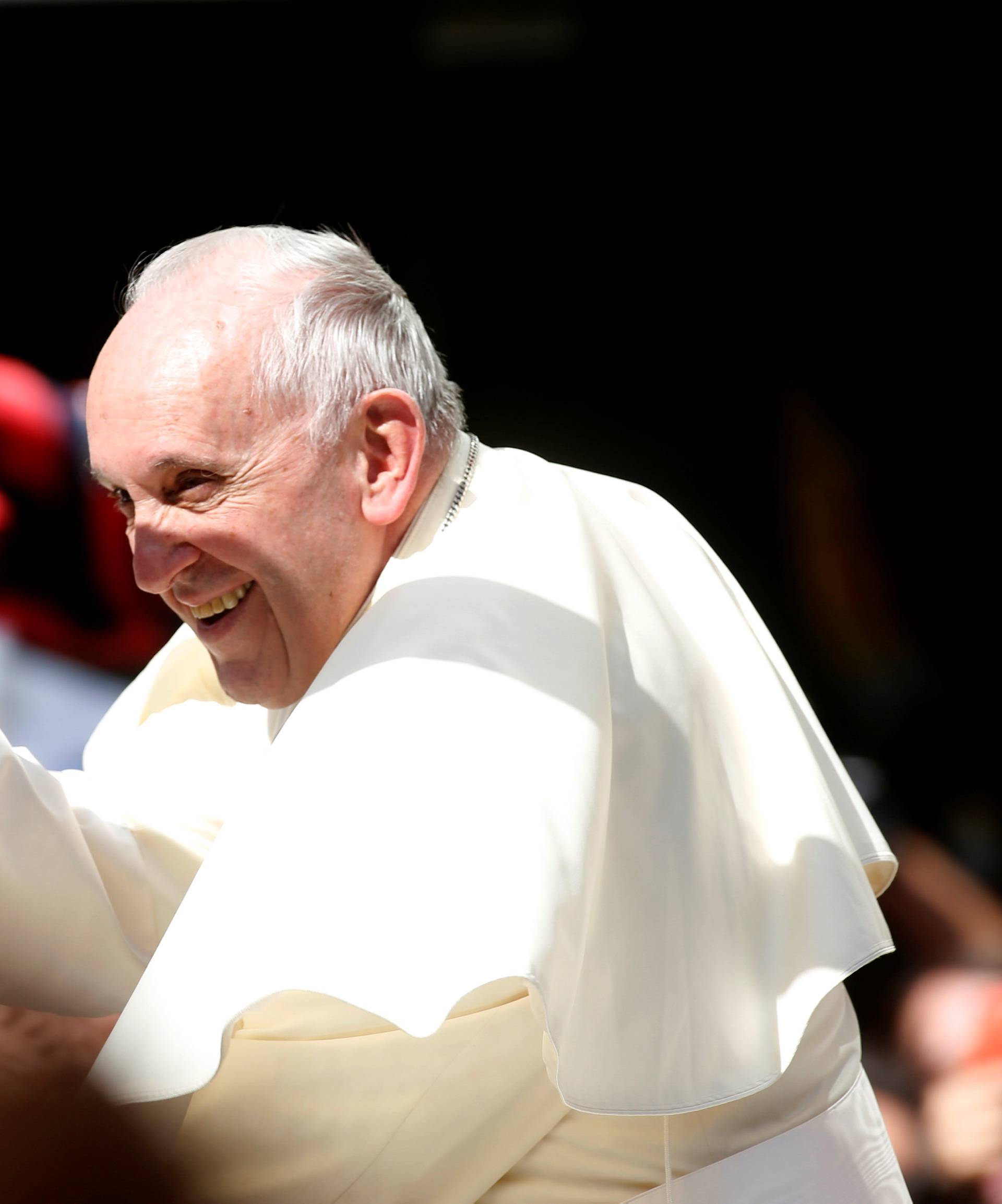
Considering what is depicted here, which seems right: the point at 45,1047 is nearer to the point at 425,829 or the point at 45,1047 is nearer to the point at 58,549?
the point at 425,829

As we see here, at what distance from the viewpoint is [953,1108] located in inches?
152

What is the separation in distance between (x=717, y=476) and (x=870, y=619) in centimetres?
70

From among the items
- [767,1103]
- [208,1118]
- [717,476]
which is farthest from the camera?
[717,476]

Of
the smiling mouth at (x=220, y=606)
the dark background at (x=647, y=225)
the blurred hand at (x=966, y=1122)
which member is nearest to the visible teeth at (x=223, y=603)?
the smiling mouth at (x=220, y=606)

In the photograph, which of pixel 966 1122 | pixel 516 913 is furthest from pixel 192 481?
pixel 966 1122

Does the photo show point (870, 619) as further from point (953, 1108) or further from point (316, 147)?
point (316, 147)

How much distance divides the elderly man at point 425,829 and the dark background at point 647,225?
1797 millimetres

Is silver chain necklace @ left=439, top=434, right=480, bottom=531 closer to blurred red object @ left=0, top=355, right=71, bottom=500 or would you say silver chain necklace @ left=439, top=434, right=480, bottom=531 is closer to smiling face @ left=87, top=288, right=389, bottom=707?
smiling face @ left=87, top=288, right=389, bottom=707

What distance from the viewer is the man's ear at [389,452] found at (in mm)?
2100

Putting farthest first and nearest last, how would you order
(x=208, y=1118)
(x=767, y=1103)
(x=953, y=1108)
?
(x=953, y=1108), (x=767, y=1103), (x=208, y=1118)

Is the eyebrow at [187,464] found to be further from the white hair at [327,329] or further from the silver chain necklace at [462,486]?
the silver chain necklace at [462,486]

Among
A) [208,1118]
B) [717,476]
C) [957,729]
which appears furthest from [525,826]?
[957,729]

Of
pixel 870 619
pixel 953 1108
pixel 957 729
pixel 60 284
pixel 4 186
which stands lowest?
pixel 953 1108

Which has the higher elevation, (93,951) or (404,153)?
(404,153)
